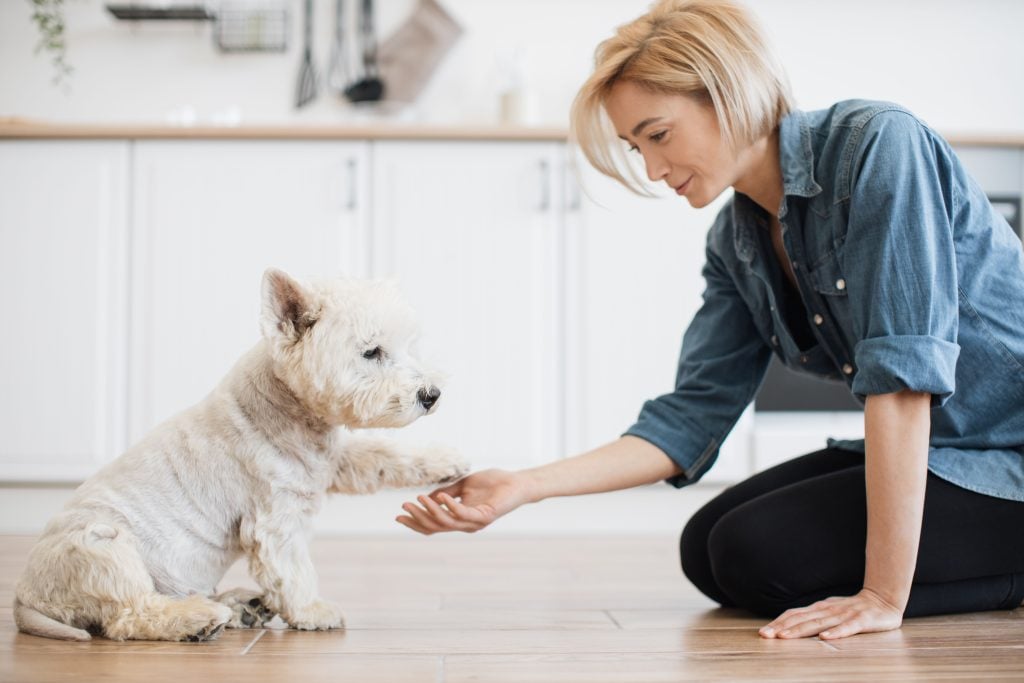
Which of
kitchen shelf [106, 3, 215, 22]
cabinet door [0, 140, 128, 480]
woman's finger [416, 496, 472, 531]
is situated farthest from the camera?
kitchen shelf [106, 3, 215, 22]

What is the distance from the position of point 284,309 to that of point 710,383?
0.76m

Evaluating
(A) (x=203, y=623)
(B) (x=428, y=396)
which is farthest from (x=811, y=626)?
(A) (x=203, y=623)

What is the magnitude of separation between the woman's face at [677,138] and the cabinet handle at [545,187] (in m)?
1.39

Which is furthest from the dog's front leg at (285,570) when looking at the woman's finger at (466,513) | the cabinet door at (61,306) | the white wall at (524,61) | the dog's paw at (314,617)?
the white wall at (524,61)

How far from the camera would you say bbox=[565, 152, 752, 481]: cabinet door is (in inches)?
115

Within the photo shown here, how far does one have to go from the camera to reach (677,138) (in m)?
1.48

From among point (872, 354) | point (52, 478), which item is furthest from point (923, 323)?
point (52, 478)

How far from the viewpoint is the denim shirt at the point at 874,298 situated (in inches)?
51.6

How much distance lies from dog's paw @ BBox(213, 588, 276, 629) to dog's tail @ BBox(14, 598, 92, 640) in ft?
0.67

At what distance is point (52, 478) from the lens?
286 cm

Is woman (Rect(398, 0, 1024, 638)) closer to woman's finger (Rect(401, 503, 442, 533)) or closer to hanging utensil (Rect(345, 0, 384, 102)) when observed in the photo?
woman's finger (Rect(401, 503, 442, 533))

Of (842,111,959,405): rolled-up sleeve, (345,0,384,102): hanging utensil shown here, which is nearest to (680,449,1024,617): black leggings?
(842,111,959,405): rolled-up sleeve

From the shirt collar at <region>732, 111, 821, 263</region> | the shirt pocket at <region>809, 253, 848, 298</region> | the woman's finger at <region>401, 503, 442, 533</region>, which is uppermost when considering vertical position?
the shirt collar at <region>732, 111, 821, 263</region>

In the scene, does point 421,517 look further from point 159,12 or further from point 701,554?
point 159,12
